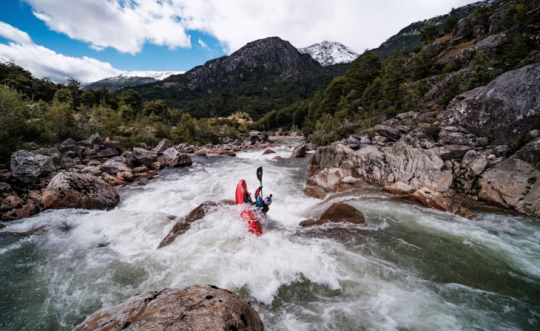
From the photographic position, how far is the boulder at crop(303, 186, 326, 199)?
11.9 metres

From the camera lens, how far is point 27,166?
10422 millimetres

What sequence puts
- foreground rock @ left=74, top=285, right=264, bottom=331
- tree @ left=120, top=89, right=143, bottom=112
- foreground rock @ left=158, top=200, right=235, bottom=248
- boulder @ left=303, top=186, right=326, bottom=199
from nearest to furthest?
foreground rock @ left=74, top=285, right=264, bottom=331 → foreground rock @ left=158, top=200, right=235, bottom=248 → boulder @ left=303, top=186, right=326, bottom=199 → tree @ left=120, top=89, right=143, bottom=112

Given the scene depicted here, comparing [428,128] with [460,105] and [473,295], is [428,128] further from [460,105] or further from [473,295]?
[473,295]

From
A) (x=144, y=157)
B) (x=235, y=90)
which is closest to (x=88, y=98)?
(x=144, y=157)

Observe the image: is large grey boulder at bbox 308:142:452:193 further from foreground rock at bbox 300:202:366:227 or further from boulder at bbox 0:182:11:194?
boulder at bbox 0:182:11:194

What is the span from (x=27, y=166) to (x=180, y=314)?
1403cm

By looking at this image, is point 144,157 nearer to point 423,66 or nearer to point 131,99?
point 423,66

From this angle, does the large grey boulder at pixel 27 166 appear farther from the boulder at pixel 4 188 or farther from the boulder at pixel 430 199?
the boulder at pixel 430 199

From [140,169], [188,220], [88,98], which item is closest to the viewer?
[188,220]

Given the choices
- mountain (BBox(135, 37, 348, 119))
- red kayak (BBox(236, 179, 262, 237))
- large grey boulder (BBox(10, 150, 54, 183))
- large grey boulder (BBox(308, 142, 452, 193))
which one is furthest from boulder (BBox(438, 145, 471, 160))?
mountain (BBox(135, 37, 348, 119))

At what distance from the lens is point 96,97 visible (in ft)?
153

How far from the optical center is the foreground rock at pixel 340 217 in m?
7.96

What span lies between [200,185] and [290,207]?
7.65 m

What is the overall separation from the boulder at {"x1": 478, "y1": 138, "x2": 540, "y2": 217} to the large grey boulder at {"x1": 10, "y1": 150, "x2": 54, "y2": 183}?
22.2m
